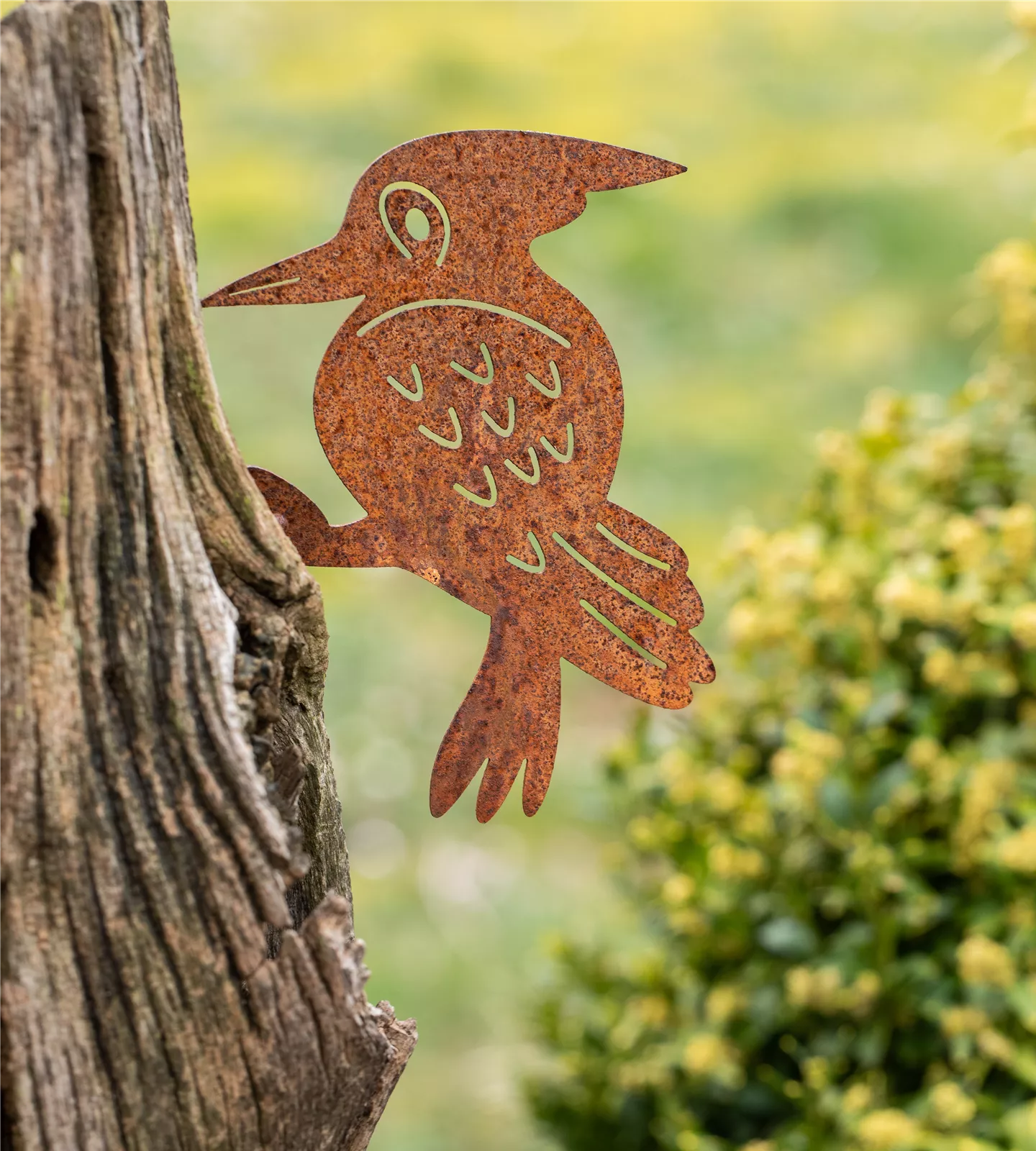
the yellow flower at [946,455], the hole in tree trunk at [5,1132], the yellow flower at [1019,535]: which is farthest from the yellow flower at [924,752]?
the hole in tree trunk at [5,1132]

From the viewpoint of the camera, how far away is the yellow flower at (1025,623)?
67.0 inches

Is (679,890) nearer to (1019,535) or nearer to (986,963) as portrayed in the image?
(986,963)

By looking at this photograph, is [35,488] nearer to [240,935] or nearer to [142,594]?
[142,594]

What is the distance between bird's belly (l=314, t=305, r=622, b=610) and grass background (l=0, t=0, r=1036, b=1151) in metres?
1.41

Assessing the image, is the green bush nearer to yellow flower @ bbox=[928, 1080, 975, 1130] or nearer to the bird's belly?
yellow flower @ bbox=[928, 1080, 975, 1130]

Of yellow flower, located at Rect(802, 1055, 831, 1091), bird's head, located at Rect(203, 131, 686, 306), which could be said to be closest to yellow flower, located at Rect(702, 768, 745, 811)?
yellow flower, located at Rect(802, 1055, 831, 1091)

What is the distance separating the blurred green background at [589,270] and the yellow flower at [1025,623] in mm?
1285

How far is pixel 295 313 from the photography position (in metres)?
4.54

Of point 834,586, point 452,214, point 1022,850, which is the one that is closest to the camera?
point 452,214

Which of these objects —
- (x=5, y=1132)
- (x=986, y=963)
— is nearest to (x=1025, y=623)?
(x=986, y=963)

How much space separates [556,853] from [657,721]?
118 cm

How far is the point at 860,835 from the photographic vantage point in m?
1.84

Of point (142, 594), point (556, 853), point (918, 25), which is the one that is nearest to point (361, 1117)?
point (142, 594)

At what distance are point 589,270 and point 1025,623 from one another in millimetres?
3211
